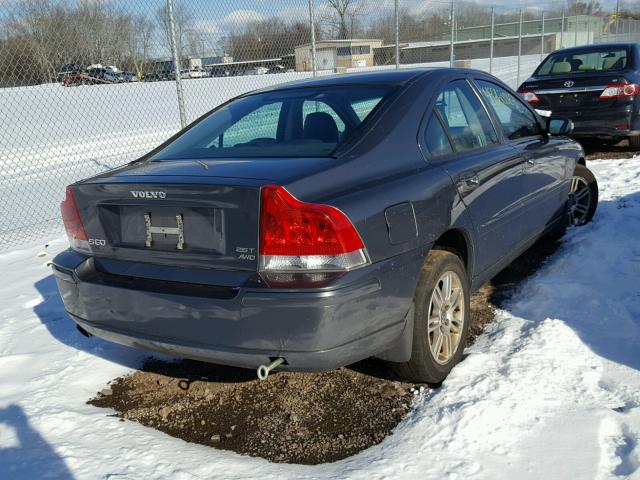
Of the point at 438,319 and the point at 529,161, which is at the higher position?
the point at 529,161

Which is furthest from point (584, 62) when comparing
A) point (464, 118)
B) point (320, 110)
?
point (320, 110)

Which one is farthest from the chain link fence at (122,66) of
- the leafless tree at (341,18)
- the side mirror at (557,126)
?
the side mirror at (557,126)

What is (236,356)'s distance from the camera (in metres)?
2.44

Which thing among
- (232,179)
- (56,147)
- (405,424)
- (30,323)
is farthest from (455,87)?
(56,147)

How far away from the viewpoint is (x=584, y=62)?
9859mm

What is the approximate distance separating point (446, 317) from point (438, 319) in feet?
0.31

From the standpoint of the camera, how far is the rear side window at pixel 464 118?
337cm

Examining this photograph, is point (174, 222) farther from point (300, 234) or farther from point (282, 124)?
point (282, 124)

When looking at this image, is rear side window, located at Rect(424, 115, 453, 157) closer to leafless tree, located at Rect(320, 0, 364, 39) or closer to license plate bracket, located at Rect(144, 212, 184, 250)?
license plate bracket, located at Rect(144, 212, 184, 250)

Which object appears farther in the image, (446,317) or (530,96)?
(530,96)

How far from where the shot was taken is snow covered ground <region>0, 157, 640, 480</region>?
95.0 inches

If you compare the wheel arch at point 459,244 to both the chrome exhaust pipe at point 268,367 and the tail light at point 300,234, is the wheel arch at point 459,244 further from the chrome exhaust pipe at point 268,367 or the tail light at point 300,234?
the chrome exhaust pipe at point 268,367

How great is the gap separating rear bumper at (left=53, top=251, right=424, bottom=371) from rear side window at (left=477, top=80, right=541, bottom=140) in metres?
1.72

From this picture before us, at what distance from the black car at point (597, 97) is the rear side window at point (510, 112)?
3966 mm
